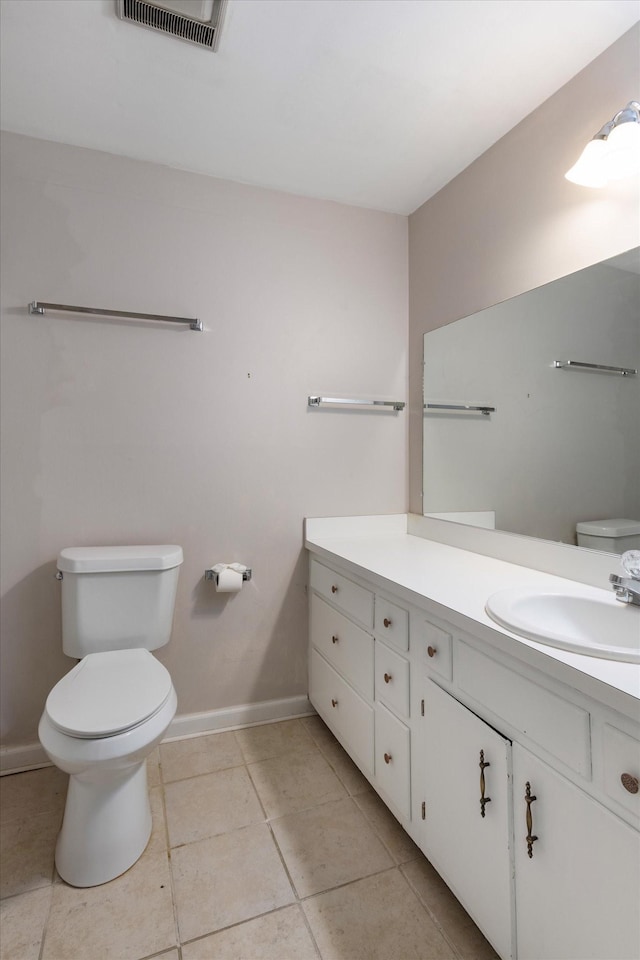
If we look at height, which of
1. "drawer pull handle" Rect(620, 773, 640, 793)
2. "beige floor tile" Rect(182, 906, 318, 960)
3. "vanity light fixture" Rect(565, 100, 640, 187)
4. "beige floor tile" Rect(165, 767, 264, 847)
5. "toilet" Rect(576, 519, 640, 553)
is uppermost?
"vanity light fixture" Rect(565, 100, 640, 187)

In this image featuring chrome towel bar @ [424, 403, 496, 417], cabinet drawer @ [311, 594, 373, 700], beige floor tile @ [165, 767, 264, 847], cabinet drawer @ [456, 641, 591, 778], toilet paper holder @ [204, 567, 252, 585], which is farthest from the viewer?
toilet paper holder @ [204, 567, 252, 585]

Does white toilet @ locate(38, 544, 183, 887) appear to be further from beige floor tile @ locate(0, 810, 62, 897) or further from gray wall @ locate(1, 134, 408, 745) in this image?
gray wall @ locate(1, 134, 408, 745)

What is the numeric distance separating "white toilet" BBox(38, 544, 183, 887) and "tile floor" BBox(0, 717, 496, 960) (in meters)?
0.10

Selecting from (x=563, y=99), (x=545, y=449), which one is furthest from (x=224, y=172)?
(x=545, y=449)

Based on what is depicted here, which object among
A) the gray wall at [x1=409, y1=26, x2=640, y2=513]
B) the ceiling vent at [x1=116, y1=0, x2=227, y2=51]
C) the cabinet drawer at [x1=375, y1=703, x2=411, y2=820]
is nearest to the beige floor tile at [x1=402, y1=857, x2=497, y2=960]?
the cabinet drawer at [x1=375, y1=703, x2=411, y2=820]

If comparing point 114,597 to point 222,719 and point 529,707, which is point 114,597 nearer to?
point 222,719

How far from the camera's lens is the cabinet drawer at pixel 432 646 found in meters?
1.20

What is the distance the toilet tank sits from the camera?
1643 mm

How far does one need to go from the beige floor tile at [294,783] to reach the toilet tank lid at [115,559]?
84 cm

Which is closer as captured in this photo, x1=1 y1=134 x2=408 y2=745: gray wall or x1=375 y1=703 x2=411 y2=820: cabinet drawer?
x1=375 y1=703 x2=411 y2=820: cabinet drawer

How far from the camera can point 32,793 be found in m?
1.65

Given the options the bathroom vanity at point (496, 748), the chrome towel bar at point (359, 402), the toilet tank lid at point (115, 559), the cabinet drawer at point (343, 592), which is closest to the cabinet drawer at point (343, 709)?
the bathroom vanity at point (496, 748)

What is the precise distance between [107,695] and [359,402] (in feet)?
4.88

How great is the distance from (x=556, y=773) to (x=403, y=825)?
29.4 inches
